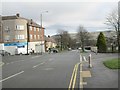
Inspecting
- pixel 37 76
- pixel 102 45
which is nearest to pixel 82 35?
pixel 102 45

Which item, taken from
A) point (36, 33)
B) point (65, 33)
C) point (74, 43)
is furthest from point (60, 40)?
point (36, 33)

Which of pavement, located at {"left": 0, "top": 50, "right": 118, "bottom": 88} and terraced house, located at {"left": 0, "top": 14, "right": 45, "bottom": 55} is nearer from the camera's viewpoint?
pavement, located at {"left": 0, "top": 50, "right": 118, "bottom": 88}

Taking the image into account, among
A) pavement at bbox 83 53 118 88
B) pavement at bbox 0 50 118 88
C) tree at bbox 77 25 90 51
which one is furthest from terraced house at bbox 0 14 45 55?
pavement at bbox 83 53 118 88

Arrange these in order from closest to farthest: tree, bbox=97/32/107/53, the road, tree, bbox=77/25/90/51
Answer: the road → tree, bbox=97/32/107/53 → tree, bbox=77/25/90/51

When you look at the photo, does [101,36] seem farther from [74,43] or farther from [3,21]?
[74,43]

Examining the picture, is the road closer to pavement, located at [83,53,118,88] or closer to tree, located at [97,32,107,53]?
pavement, located at [83,53,118,88]

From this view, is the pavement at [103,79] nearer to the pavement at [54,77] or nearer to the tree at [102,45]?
the pavement at [54,77]

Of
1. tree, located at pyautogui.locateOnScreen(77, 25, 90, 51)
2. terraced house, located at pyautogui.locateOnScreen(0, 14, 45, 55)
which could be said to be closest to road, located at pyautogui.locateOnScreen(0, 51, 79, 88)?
terraced house, located at pyautogui.locateOnScreen(0, 14, 45, 55)

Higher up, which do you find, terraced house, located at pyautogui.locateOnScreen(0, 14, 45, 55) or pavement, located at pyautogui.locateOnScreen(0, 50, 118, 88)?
terraced house, located at pyautogui.locateOnScreen(0, 14, 45, 55)

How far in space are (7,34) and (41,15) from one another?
45.0ft

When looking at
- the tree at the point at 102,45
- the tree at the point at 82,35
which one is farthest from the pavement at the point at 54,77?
the tree at the point at 82,35

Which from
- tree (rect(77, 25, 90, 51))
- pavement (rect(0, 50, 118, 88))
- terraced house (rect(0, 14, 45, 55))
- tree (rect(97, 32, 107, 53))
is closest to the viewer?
pavement (rect(0, 50, 118, 88))

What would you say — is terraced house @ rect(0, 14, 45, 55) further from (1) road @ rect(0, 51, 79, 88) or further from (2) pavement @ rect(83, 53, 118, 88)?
(2) pavement @ rect(83, 53, 118, 88)

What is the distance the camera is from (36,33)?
90.9 m
